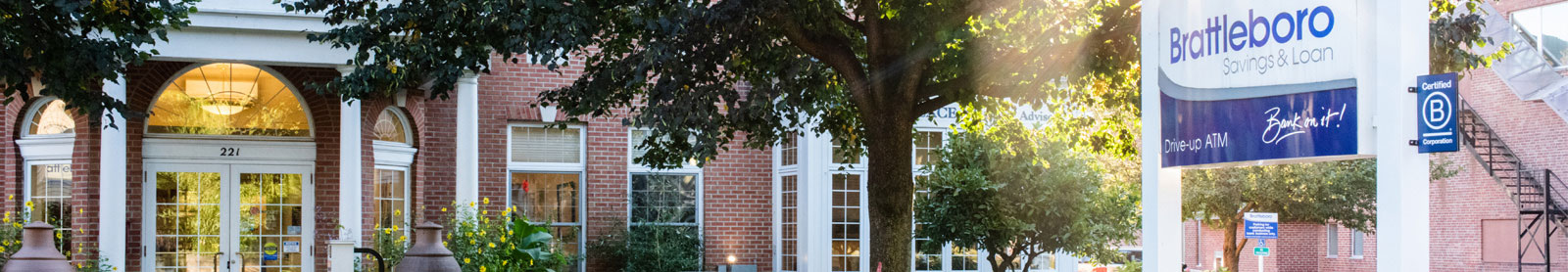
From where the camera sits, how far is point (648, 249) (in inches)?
784

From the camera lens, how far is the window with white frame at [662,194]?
2062cm

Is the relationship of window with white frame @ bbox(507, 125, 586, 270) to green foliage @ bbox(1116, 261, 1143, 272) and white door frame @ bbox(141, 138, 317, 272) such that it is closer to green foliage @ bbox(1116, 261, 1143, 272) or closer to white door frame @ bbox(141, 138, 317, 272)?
white door frame @ bbox(141, 138, 317, 272)

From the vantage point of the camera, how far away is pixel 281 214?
15.9m

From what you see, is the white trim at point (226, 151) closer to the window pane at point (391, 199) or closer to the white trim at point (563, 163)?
the window pane at point (391, 199)

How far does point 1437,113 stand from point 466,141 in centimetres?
1099

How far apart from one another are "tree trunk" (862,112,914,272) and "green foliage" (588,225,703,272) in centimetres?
802

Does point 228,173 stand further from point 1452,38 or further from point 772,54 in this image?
point 1452,38

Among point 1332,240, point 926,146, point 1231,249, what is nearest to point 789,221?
point 926,146

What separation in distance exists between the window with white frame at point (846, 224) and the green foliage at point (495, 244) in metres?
5.73

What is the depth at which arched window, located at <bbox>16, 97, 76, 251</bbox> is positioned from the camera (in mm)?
14984

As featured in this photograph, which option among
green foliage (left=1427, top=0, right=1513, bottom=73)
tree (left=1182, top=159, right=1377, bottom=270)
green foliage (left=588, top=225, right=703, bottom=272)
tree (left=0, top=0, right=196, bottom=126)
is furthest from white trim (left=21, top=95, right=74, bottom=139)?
tree (left=1182, top=159, right=1377, bottom=270)

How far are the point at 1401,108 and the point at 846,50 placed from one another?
6.59 meters

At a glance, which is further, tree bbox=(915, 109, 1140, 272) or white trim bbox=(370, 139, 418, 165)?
tree bbox=(915, 109, 1140, 272)

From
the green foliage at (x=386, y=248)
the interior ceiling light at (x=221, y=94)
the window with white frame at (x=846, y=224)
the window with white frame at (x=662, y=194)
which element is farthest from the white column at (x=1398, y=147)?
the window with white frame at (x=846, y=224)
